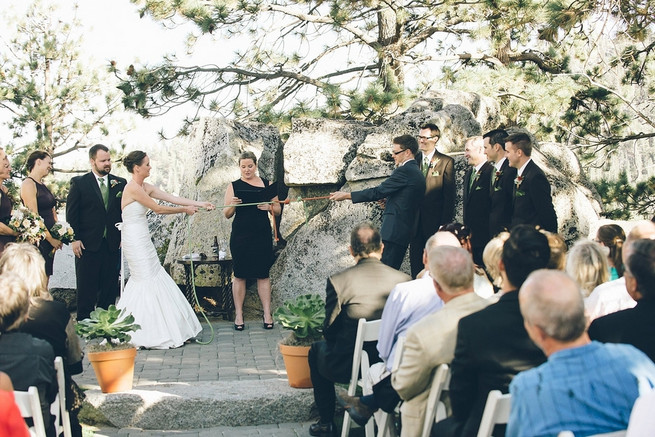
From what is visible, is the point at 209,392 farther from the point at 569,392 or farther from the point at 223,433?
the point at 569,392

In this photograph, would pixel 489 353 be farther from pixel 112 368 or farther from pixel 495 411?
pixel 112 368

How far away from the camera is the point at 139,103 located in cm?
1322

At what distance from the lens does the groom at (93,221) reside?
8594mm

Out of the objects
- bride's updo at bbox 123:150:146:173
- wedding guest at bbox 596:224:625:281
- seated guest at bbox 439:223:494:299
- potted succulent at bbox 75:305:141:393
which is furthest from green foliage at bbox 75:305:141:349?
wedding guest at bbox 596:224:625:281

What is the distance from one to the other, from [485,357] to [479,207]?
452cm

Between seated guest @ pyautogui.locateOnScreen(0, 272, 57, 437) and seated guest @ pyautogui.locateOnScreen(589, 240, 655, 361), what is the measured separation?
2770 mm

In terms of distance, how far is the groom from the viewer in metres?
8.59

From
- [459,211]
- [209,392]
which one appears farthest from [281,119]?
[209,392]

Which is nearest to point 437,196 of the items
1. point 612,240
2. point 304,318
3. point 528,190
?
point 528,190

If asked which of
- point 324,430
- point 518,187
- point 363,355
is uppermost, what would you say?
point 518,187

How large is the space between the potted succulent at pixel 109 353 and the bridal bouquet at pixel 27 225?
2.00 metres

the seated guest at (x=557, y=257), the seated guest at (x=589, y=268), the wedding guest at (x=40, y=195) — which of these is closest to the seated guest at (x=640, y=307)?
the seated guest at (x=589, y=268)

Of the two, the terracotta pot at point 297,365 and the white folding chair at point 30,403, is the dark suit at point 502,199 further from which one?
the white folding chair at point 30,403

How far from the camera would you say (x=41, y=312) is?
432 centimetres
